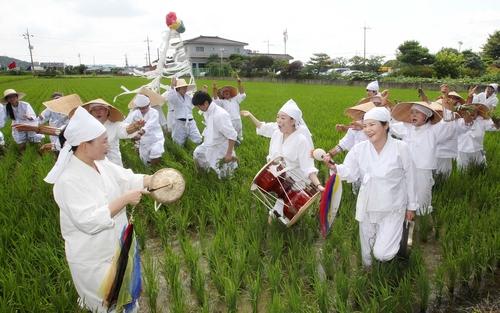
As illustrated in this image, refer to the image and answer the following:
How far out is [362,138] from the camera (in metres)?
4.66

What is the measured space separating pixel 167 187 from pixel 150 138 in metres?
3.57

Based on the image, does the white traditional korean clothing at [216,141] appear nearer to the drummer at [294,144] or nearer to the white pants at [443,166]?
the drummer at [294,144]

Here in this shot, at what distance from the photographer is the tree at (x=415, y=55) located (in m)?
31.1

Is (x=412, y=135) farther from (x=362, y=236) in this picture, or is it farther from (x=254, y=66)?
(x=254, y=66)

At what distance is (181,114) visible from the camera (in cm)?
711

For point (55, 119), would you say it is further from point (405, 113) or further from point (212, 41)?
point (212, 41)

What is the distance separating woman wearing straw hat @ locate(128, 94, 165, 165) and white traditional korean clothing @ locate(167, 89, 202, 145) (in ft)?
3.69

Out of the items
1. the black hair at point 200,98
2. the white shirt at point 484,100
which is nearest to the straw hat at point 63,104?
the black hair at point 200,98

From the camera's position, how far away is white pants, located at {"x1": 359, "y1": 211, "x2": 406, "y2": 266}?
274 cm

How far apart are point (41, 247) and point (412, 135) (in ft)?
12.5

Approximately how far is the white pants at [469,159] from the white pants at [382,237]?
309 cm

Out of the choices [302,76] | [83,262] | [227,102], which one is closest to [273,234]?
[83,262]

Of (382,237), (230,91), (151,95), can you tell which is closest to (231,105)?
(230,91)

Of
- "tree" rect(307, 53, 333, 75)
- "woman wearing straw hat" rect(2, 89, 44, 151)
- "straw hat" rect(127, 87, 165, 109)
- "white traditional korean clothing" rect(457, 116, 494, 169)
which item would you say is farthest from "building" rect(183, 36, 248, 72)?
"white traditional korean clothing" rect(457, 116, 494, 169)
